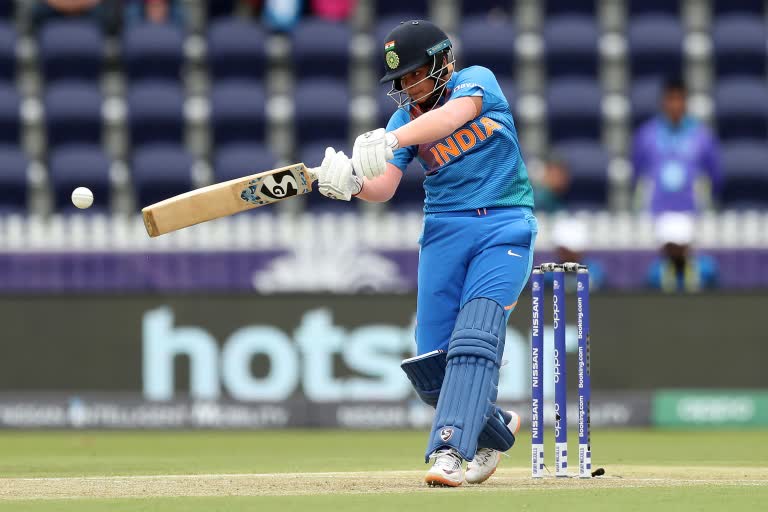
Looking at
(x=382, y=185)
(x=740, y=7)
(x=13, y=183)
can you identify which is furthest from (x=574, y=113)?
(x=382, y=185)

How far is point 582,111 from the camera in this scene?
1477 centimetres

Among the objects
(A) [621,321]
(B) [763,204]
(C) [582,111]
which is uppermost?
(C) [582,111]

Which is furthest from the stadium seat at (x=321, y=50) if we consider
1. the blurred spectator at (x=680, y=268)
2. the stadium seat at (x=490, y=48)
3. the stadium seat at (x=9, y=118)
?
the blurred spectator at (x=680, y=268)

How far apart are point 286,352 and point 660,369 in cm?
256

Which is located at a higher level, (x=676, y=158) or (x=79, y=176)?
(x=79, y=176)

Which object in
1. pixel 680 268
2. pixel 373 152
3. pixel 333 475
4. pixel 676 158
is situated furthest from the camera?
pixel 676 158

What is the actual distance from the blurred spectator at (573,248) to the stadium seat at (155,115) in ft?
13.0

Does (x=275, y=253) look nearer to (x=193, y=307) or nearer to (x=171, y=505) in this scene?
(x=193, y=307)

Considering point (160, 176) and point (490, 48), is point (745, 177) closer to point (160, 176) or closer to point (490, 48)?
point (490, 48)

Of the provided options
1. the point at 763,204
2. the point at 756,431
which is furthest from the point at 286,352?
the point at 763,204

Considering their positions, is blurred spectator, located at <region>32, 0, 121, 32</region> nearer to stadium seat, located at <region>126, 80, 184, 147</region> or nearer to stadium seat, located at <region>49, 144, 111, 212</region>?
stadium seat, located at <region>126, 80, 184, 147</region>

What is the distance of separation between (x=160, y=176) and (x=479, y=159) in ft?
28.1

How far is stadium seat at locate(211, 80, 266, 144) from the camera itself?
578 inches

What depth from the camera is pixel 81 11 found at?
600 inches
